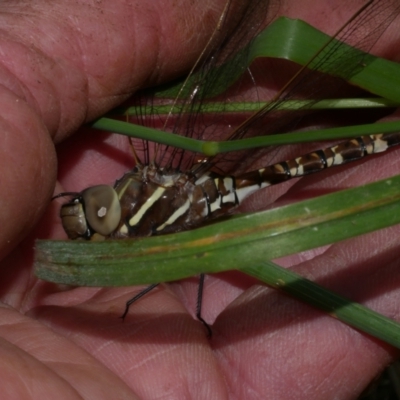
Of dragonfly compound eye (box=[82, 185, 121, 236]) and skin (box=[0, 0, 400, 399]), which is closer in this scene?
skin (box=[0, 0, 400, 399])

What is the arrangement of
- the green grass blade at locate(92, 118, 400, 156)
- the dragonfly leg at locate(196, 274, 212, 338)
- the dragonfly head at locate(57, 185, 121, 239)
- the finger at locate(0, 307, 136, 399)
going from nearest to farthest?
the finger at locate(0, 307, 136, 399) < the green grass blade at locate(92, 118, 400, 156) < the dragonfly head at locate(57, 185, 121, 239) < the dragonfly leg at locate(196, 274, 212, 338)

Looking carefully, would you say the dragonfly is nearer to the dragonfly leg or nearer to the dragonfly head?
the dragonfly head

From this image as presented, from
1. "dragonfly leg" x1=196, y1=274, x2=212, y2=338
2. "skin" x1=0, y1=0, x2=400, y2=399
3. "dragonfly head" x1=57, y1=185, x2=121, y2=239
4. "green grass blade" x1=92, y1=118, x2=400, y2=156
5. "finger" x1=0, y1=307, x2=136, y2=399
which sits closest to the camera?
"finger" x1=0, y1=307, x2=136, y2=399

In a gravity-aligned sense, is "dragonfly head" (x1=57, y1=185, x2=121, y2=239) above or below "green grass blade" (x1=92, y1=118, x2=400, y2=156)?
below

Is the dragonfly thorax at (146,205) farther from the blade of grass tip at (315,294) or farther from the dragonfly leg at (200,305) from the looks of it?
the blade of grass tip at (315,294)

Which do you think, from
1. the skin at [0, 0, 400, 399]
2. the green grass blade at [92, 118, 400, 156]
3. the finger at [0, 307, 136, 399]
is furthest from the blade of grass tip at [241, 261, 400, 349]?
the finger at [0, 307, 136, 399]

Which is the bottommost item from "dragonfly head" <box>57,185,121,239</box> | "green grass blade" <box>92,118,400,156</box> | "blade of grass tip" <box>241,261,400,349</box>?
"blade of grass tip" <box>241,261,400,349</box>

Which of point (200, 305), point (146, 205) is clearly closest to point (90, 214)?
point (146, 205)
